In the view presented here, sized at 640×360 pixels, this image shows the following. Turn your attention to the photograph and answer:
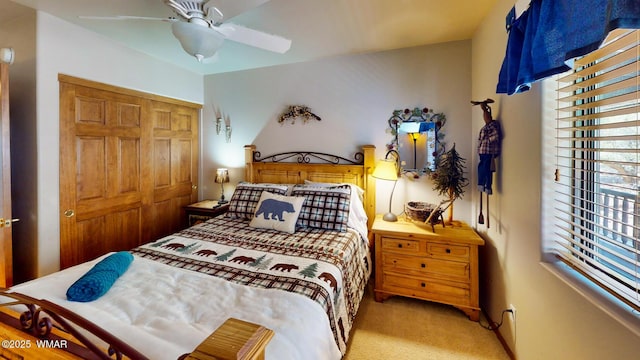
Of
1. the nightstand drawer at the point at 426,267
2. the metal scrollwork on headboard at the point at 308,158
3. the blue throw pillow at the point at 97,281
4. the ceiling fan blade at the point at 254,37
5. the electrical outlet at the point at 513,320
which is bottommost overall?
the electrical outlet at the point at 513,320

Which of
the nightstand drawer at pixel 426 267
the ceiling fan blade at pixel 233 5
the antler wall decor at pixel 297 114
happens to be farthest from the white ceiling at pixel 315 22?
the nightstand drawer at pixel 426 267

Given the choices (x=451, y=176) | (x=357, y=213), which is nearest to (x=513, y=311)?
(x=451, y=176)

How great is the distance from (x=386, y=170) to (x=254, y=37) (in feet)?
5.34

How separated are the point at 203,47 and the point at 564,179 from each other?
2.26 metres

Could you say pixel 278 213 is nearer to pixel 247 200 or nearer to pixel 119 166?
pixel 247 200

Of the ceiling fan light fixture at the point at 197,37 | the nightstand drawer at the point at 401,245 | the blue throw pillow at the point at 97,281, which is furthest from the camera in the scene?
the nightstand drawer at the point at 401,245

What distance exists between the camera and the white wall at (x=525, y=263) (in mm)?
1115

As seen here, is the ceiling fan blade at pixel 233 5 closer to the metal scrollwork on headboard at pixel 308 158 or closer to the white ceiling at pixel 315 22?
the white ceiling at pixel 315 22

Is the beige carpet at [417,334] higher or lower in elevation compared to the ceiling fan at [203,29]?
lower

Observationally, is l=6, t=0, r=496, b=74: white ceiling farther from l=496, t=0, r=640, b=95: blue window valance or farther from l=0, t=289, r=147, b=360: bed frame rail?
l=0, t=289, r=147, b=360: bed frame rail

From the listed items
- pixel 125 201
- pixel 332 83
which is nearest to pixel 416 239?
pixel 332 83

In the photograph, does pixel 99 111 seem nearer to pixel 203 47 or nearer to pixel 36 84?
pixel 36 84

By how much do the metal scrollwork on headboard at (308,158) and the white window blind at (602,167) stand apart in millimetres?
1846

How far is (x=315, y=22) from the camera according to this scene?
7.54ft
